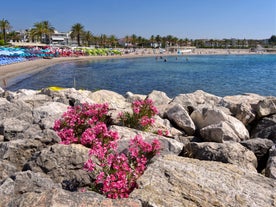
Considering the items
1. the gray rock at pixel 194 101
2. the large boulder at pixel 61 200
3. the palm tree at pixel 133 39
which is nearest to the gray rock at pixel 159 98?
the gray rock at pixel 194 101

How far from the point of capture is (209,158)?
608 centimetres

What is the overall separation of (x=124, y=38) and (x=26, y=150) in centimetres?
18663

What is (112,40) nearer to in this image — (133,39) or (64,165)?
(133,39)

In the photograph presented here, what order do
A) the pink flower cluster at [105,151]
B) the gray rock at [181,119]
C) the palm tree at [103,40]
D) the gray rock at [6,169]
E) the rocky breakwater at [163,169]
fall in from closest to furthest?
the rocky breakwater at [163,169] < the pink flower cluster at [105,151] < the gray rock at [6,169] < the gray rock at [181,119] < the palm tree at [103,40]

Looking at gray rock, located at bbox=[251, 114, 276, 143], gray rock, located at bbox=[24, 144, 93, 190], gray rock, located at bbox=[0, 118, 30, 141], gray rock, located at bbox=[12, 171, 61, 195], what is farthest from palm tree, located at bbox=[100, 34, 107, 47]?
gray rock, located at bbox=[12, 171, 61, 195]

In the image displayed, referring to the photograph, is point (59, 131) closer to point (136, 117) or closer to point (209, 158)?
point (136, 117)

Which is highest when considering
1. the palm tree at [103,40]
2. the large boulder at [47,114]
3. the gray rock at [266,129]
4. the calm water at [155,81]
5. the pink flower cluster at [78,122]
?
the palm tree at [103,40]

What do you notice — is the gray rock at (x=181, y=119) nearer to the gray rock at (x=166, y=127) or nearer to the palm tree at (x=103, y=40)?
the gray rock at (x=166, y=127)

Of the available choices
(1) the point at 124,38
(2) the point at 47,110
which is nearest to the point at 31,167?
(2) the point at 47,110

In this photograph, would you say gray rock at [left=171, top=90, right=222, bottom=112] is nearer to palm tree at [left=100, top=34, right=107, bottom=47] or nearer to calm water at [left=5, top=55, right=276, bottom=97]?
calm water at [left=5, top=55, right=276, bottom=97]

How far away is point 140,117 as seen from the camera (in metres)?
7.88

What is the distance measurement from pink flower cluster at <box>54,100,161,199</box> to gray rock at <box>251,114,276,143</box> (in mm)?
4482

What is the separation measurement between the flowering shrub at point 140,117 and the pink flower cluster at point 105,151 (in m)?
0.62

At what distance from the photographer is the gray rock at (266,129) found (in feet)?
28.2
